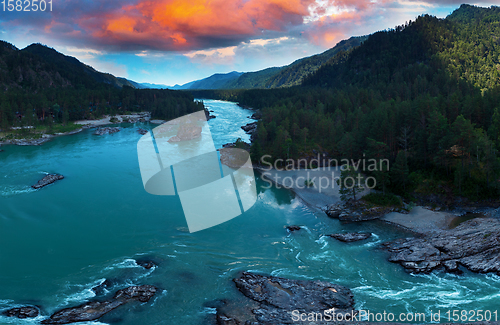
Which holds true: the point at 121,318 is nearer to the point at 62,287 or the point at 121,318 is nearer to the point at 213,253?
the point at 62,287

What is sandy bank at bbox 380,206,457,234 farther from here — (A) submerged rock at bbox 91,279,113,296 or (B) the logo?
(A) submerged rock at bbox 91,279,113,296

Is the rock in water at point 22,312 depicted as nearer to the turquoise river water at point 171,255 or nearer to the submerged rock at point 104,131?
the turquoise river water at point 171,255

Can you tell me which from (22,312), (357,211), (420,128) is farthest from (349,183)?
(22,312)

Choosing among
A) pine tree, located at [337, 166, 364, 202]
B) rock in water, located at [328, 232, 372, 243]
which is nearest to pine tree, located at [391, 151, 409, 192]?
pine tree, located at [337, 166, 364, 202]

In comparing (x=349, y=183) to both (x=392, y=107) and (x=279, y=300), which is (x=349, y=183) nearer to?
(x=279, y=300)

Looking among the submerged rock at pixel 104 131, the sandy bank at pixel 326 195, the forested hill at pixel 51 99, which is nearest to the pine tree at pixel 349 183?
the sandy bank at pixel 326 195

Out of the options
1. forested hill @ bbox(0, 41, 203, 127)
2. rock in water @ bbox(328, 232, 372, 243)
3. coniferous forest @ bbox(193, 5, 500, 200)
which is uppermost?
forested hill @ bbox(0, 41, 203, 127)
